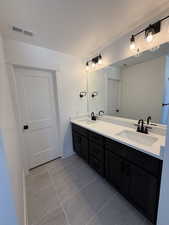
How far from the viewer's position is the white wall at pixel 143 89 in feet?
4.83

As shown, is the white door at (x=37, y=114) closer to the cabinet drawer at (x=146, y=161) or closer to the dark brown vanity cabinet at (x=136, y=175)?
the dark brown vanity cabinet at (x=136, y=175)

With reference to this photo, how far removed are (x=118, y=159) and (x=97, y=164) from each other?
58 centimetres

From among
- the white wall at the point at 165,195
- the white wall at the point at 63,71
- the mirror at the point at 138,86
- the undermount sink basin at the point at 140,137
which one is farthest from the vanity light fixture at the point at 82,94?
the white wall at the point at 165,195

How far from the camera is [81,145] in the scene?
7.61 feet

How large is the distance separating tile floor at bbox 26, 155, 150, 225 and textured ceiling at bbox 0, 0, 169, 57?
96.9 inches

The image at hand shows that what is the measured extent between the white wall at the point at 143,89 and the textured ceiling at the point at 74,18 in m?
0.60

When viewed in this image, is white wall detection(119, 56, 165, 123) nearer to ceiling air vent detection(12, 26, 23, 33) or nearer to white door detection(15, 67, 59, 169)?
white door detection(15, 67, 59, 169)

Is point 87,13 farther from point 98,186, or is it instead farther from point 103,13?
point 98,186

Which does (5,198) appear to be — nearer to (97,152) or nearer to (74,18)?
(97,152)

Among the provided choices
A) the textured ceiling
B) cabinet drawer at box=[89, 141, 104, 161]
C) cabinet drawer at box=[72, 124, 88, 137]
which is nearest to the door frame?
cabinet drawer at box=[72, 124, 88, 137]

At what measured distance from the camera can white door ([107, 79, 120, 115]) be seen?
6.80 ft

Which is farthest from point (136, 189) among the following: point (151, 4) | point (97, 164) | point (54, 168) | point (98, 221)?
point (151, 4)

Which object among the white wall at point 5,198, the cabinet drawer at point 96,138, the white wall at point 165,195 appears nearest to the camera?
the white wall at point 5,198

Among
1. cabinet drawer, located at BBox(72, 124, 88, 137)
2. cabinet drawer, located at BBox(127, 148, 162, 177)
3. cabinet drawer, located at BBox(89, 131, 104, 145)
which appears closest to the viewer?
cabinet drawer, located at BBox(127, 148, 162, 177)
